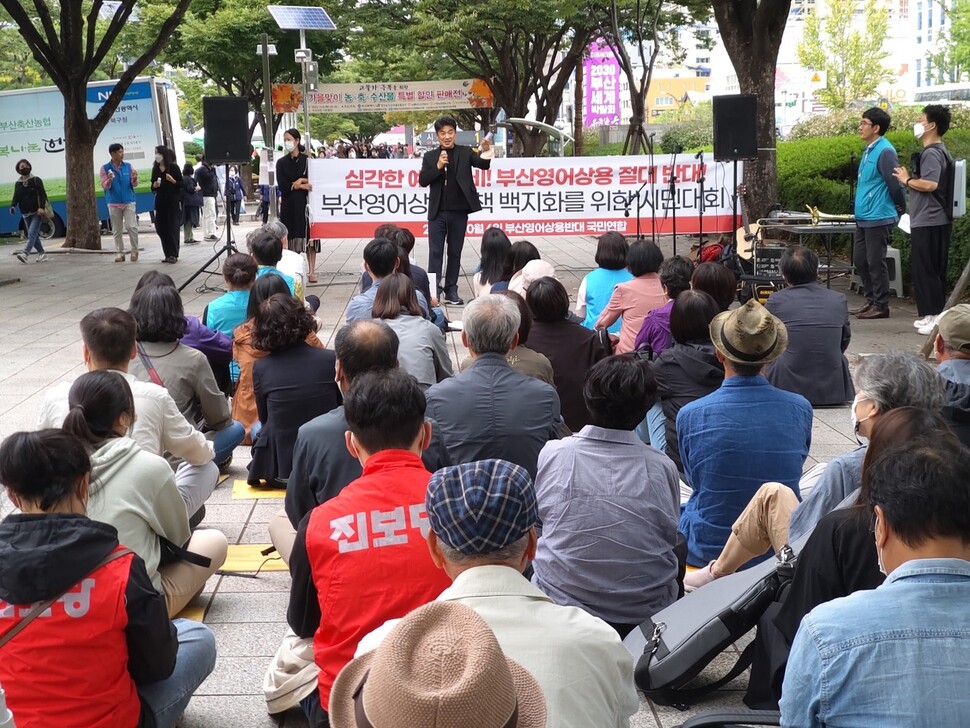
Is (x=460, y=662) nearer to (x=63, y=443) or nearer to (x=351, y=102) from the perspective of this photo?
(x=63, y=443)

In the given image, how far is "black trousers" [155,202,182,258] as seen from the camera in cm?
1561

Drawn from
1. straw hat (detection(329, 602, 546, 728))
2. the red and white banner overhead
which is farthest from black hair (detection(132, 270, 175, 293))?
the red and white banner overhead

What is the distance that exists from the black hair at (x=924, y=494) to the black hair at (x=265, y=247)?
5.95m

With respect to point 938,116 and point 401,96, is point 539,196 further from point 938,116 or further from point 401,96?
point 401,96

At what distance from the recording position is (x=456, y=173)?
38.1 feet

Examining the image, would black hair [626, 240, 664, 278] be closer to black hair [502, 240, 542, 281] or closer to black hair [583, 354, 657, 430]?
black hair [502, 240, 542, 281]

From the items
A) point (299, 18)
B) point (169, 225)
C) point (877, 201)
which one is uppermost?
point (299, 18)

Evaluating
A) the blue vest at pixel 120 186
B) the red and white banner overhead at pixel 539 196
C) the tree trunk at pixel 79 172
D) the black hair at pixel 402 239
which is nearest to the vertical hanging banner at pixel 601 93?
the tree trunk at pixel 79 172

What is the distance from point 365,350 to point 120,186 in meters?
13.3

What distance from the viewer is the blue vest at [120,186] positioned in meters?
16.2

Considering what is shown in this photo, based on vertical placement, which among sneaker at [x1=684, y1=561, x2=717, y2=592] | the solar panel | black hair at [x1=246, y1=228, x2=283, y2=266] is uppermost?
the solar panel

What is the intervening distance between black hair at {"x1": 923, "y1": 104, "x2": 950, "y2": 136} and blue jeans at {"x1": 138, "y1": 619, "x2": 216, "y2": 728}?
26.4ft

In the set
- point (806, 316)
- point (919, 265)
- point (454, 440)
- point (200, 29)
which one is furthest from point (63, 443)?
point (200, 29)

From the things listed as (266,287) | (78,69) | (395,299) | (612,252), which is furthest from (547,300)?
(78,69)
